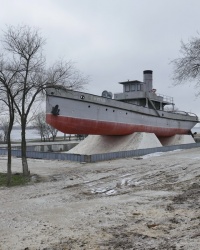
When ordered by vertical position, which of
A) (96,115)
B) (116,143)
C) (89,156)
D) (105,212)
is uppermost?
(96,115)

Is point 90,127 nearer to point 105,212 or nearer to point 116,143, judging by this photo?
point 116,143

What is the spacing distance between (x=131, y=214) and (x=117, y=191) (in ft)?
9.99

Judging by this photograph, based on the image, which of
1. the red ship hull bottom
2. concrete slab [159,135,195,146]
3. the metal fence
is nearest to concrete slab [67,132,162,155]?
the red ship hull bottom

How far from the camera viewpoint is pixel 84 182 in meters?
12.1

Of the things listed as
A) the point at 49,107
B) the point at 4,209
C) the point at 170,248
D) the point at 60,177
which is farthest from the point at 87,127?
the point at 170,248

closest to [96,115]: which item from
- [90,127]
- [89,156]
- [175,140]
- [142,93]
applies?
[90,127]

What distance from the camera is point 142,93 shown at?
2898cm

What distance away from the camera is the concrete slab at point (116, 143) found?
80.6ft

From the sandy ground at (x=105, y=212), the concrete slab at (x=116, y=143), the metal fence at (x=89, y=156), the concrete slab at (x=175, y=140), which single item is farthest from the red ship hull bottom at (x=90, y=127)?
the sandy ground at (x=105, y=212)

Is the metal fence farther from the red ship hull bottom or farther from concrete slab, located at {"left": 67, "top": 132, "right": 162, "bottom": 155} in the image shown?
concrete slab, located at {"left": 67, "top": 132, "right": 162, "bottom": 155}

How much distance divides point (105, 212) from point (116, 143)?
59.2 ft

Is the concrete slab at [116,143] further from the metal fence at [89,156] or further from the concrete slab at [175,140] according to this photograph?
the concrete slab at [175,140]

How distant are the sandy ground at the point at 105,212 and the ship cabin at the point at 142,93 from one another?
16.3 metres

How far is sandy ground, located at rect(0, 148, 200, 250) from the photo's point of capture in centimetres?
546
